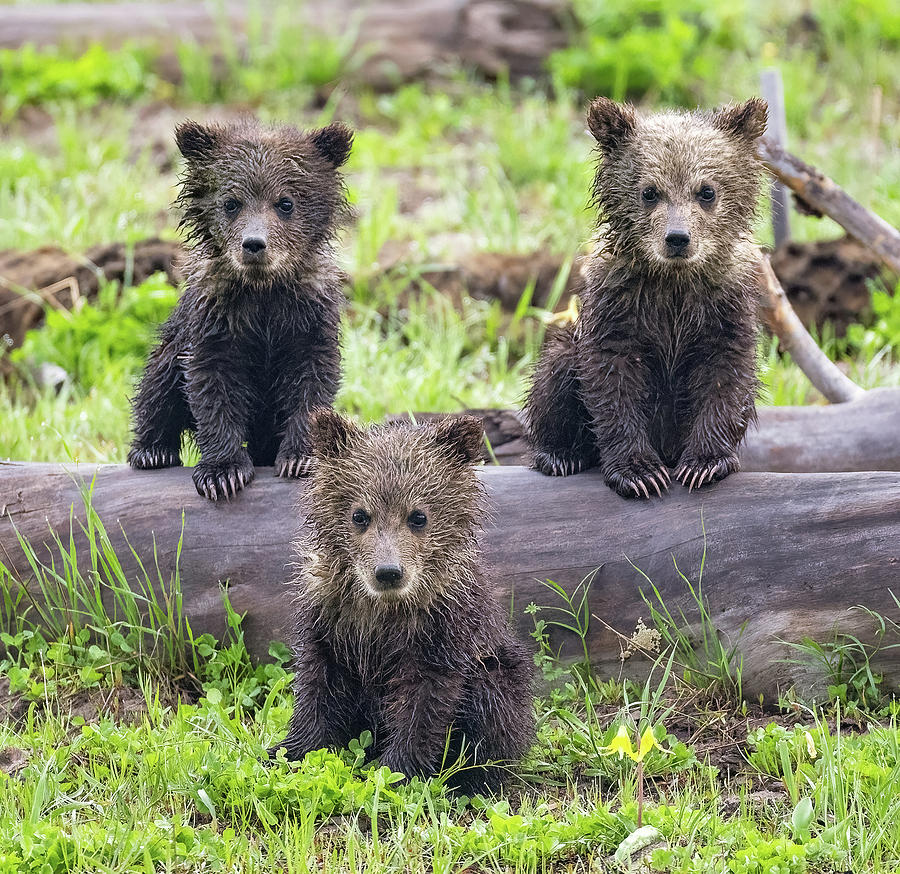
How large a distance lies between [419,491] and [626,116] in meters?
1.79

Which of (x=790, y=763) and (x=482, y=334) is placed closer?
(x=790, y=763)

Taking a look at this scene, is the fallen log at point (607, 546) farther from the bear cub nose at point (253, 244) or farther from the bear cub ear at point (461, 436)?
the bear cub nose at point (253, 244)

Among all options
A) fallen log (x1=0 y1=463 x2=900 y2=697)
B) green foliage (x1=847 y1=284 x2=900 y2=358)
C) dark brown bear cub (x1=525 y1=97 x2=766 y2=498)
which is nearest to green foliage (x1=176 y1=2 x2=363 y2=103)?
green foliage (x1=847 y1=284 x2=900 y2=358)

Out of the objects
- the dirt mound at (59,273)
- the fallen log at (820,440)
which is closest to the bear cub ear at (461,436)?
the fallen log at (820,440)

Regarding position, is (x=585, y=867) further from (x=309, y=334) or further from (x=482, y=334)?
(x=482, y=334)

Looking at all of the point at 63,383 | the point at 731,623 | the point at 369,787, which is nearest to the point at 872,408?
the point at 731,623

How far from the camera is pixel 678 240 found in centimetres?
456

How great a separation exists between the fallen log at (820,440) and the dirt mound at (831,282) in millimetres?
2041

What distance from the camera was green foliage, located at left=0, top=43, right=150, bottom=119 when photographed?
38.2 ft

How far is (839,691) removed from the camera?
15.0ft

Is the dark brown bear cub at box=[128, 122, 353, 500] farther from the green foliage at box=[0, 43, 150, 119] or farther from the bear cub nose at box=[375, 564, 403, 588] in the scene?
the green foliage at box=[0, 43, 150, 119]

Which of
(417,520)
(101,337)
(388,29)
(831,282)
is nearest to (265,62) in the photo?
(388,29)

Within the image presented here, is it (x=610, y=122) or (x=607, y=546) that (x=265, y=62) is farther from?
(x=607, y=546)

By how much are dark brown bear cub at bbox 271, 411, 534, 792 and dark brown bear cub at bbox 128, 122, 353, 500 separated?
87cm
